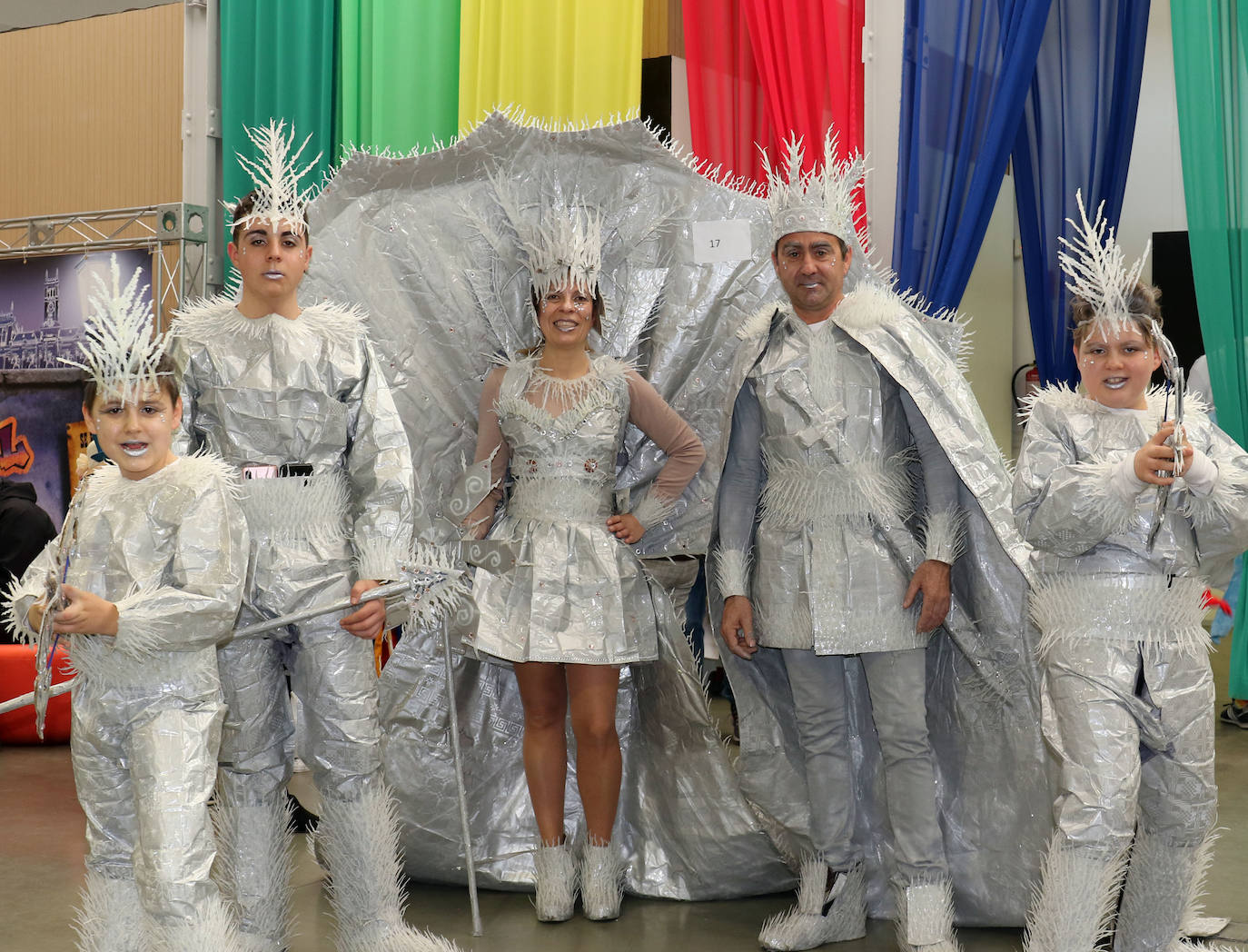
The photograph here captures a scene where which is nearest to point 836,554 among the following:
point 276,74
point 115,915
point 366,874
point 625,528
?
point 625,528

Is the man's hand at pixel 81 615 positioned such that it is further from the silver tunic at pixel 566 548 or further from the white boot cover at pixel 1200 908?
the white boot cover at pixel 1200 908

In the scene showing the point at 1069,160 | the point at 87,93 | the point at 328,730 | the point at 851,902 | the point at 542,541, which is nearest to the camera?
the point at 328,730

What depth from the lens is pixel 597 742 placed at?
325cm

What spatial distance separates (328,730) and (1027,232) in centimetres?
274

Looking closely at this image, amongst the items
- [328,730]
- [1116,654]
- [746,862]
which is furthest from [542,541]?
[1116,654]

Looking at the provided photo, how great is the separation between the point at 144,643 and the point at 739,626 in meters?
1.36

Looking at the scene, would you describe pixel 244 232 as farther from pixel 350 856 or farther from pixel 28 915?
pixel 28 915

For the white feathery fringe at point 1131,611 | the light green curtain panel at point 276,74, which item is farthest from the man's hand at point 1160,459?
the light green curtain panel at point 276,74

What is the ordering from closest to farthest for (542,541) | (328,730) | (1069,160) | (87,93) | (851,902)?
(328,730) < (851,902) < (542,541) < (1069,160) < (87,93)

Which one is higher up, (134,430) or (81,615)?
(134,430)

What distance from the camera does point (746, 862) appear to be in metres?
3.39

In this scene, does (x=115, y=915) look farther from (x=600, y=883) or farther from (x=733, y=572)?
(x=733, y=572)

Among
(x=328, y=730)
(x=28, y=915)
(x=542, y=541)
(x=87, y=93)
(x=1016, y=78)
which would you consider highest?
(x=87, y=93)

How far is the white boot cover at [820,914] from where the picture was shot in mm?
3002
